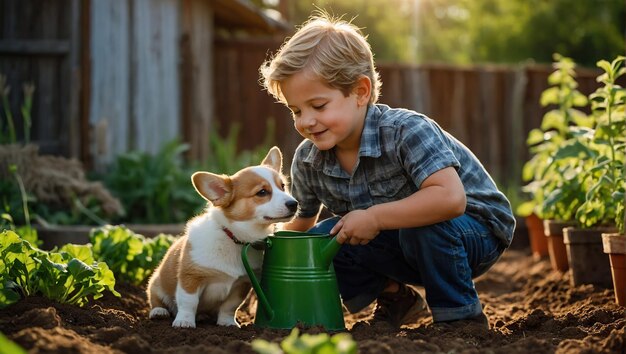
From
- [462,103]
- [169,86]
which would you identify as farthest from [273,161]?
[462,103]

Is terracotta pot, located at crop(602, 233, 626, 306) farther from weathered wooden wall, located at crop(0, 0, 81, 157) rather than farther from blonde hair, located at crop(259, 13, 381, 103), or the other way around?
weathered wooden wall, located at crop(0, 0, 81, 157)

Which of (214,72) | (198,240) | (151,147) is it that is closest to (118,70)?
(151,147)

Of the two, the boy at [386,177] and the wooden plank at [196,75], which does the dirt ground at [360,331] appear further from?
the wooden plank at [196,75]

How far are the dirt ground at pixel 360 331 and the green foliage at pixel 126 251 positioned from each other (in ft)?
0.35

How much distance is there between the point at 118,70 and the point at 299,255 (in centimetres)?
470

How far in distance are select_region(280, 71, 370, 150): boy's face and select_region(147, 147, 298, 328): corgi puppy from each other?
27cm

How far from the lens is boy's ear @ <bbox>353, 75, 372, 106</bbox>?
11.0 ft

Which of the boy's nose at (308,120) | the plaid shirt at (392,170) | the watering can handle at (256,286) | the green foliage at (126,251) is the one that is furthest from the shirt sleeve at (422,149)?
the green foliage at (126,251)

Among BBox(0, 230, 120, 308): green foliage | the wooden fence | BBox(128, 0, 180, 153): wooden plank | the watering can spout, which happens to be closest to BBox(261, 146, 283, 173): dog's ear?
the watering can spout

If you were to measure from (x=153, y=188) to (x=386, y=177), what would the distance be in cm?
346

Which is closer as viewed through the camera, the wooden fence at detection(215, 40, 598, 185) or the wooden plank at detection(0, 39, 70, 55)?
the wooden plank at detection(0, 39, 70, 55)

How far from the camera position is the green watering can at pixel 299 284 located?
3098mm

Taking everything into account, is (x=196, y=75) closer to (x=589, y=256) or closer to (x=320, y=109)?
(x=589, y=256)

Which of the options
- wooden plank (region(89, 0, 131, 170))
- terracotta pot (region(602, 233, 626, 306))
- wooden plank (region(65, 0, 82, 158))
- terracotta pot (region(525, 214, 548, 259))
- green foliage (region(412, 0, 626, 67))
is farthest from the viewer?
green foliage (region(412, 0, 626, 67))
